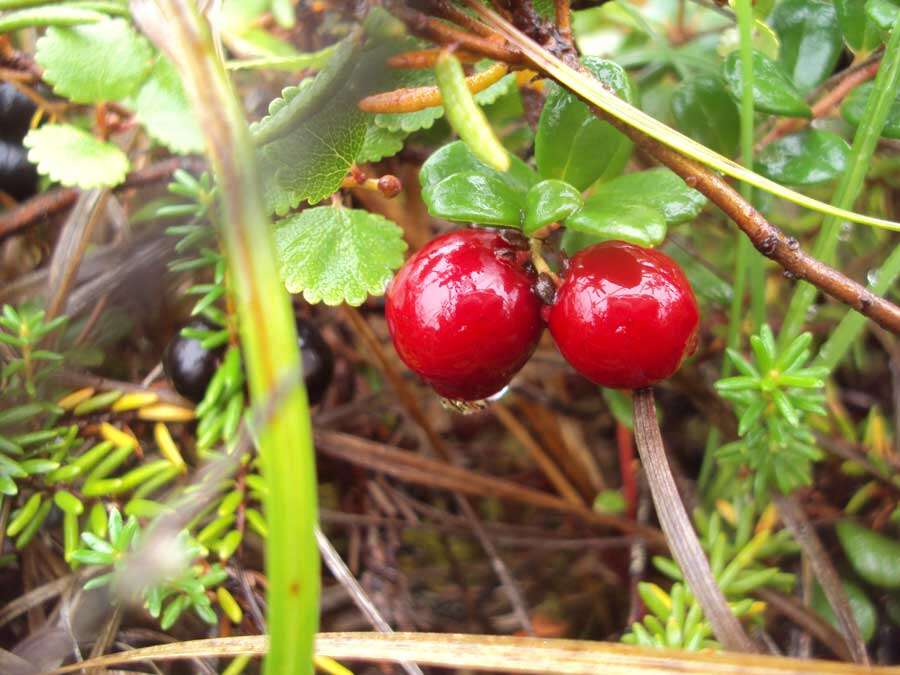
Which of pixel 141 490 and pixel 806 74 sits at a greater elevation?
pixel 806 74

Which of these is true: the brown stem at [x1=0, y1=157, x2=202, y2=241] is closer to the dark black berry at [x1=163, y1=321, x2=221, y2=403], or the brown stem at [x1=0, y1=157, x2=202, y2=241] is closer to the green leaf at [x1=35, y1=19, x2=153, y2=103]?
the green leaf at [x1=35, y1=19, x2=153, y2=103]

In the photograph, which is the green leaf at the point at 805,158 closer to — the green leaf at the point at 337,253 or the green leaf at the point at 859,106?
the green leaf at the point at 859,106

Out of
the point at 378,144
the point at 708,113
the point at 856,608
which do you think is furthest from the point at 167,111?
the point at 856,608

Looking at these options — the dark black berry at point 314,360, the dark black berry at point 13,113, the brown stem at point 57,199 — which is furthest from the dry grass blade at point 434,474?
the dark black berry at point 13,113

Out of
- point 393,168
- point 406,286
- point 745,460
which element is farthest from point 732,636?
point 393,168

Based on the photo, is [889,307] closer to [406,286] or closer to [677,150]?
[677,150]
